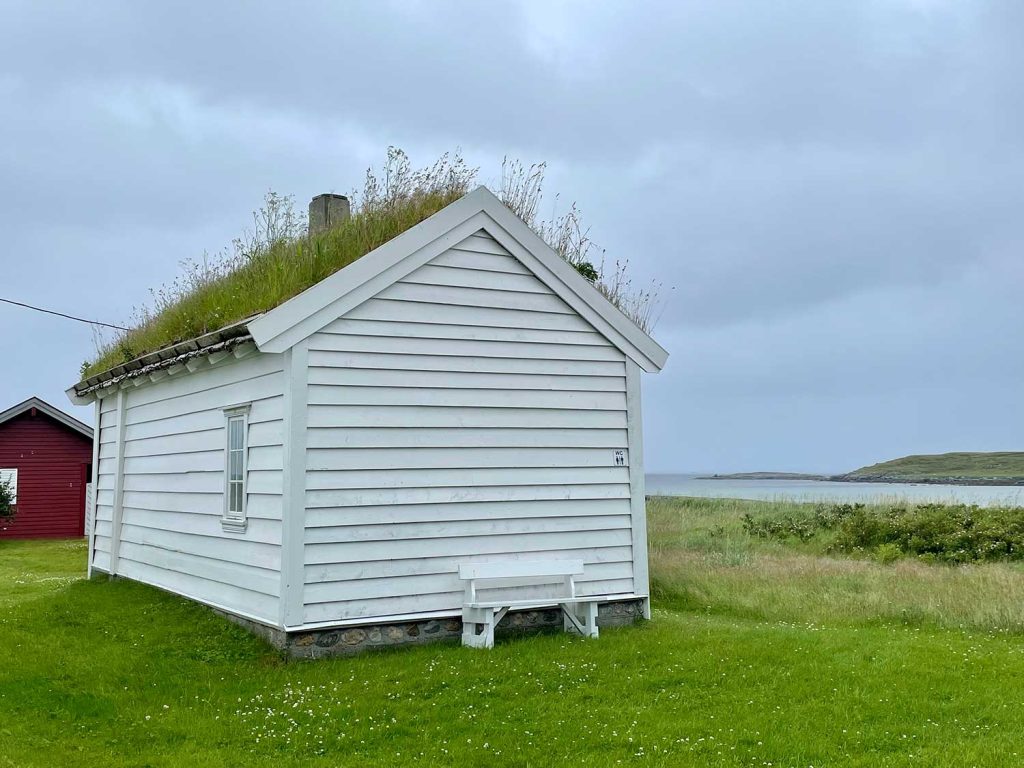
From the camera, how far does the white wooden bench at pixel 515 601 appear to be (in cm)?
983

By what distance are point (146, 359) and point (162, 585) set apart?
303 cm

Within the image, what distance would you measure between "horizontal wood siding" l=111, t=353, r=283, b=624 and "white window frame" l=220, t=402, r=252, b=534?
0.08 metres

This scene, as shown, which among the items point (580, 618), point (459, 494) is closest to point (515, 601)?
point (580, 618)

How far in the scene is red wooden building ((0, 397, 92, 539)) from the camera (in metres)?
27.7

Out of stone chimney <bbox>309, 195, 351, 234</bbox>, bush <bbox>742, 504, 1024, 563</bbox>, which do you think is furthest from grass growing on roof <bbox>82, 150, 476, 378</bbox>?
bush <bbox>742, 504, 1024, 563</bbox>

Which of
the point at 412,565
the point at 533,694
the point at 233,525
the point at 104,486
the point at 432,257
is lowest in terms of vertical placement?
the point at 533,694

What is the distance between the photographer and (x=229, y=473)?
10.8 m

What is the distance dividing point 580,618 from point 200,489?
15.8 ft

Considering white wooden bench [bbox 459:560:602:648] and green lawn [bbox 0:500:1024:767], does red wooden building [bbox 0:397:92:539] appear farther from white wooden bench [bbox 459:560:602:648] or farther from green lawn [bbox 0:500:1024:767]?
white wooden bench [bbox 459:560:602:648]

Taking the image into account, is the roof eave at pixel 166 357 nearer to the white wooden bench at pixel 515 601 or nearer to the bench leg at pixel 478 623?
the white wooden bench at pixel 515 601

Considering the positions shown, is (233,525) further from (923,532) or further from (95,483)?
(923,532)

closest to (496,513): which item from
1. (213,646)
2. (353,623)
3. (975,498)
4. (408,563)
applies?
(408,563)

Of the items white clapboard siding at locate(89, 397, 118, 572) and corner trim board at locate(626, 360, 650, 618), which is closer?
corner trim board at locate(626, 360, 650, 618)

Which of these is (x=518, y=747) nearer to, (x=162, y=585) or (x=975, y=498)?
(x=162, y=585)
